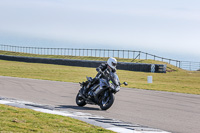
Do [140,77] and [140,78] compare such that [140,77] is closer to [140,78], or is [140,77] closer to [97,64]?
[140,78]

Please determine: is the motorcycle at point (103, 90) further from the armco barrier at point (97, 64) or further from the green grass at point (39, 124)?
the armco barrier at point (97, 64)

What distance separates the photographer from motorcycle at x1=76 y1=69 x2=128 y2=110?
1095cm

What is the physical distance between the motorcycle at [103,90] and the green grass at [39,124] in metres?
2.60

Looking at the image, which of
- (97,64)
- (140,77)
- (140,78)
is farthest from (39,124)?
(97,64)

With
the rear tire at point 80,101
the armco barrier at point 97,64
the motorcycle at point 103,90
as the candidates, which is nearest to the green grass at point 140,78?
the armco barrier at point 97,64

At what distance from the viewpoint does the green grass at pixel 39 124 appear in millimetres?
6909

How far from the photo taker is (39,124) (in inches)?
292

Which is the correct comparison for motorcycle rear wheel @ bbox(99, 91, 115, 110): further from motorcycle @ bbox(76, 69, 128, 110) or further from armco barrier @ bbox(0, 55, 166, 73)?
armco barrier @ bbox(0, 55, 166, 73)

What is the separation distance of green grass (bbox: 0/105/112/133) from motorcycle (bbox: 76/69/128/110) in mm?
2602

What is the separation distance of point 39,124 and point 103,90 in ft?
13.3

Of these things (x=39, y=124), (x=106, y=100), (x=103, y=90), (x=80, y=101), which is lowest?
(x=39, y=124)

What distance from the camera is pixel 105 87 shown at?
1111 cm

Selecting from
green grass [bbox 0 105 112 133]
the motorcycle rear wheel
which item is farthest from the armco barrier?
green grass [bbox 0 105 112 133]

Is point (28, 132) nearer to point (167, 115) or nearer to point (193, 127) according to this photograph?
point (193, 127)
